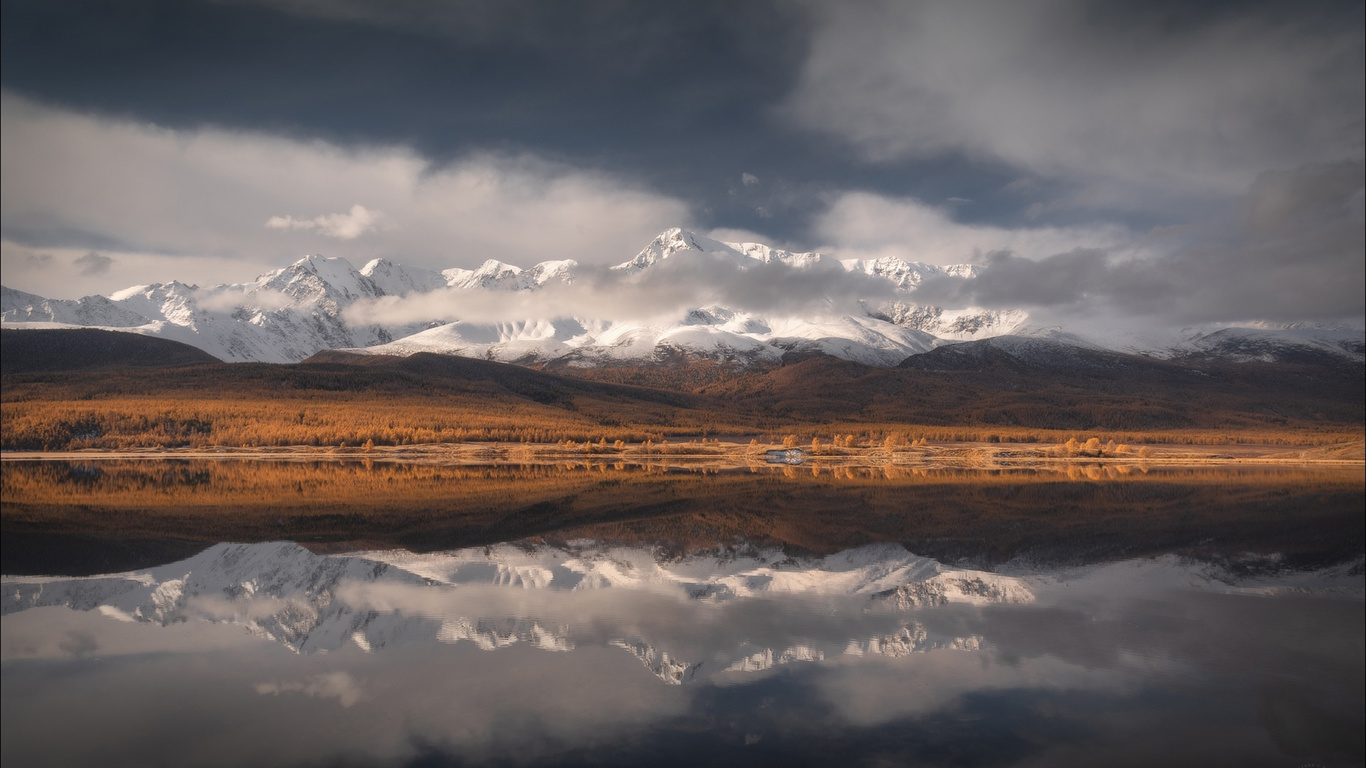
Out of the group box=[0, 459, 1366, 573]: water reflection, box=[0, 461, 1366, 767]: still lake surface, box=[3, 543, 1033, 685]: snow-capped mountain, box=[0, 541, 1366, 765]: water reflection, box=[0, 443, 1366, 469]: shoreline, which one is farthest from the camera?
box=[0, 443, 1366, 469]: shoreline

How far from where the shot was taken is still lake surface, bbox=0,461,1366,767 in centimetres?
1220

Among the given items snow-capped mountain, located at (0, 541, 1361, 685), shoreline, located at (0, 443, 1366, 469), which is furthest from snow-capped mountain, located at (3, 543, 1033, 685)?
shoreline, located at (0, 443, 1366, 469)

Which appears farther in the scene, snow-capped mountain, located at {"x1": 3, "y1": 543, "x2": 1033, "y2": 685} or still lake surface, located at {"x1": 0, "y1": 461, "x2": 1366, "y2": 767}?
snow-capped mountain, located at {"x1": 3, "y1": 543, "x2": 1033, "y2": 685}

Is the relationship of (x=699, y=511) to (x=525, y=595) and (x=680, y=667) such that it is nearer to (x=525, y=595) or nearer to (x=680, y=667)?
(x=525, y=595)

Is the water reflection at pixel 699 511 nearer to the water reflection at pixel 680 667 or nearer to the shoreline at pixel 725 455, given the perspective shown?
the water reflection at pixel 680 667

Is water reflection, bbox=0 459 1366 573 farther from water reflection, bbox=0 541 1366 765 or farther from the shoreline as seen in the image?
the shoreline

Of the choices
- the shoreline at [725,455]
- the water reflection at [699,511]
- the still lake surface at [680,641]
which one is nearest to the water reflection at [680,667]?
the still lake surface at [680,641]

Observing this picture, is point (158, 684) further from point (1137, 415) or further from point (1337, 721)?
point (1137, 415)

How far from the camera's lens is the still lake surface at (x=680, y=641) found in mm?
12195

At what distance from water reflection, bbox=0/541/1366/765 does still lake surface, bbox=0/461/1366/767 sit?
8cm

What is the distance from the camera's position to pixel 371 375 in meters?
162

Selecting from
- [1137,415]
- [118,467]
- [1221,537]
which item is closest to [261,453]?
→ [118,467]

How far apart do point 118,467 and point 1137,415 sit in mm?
185291

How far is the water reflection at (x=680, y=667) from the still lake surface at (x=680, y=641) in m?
0.08
